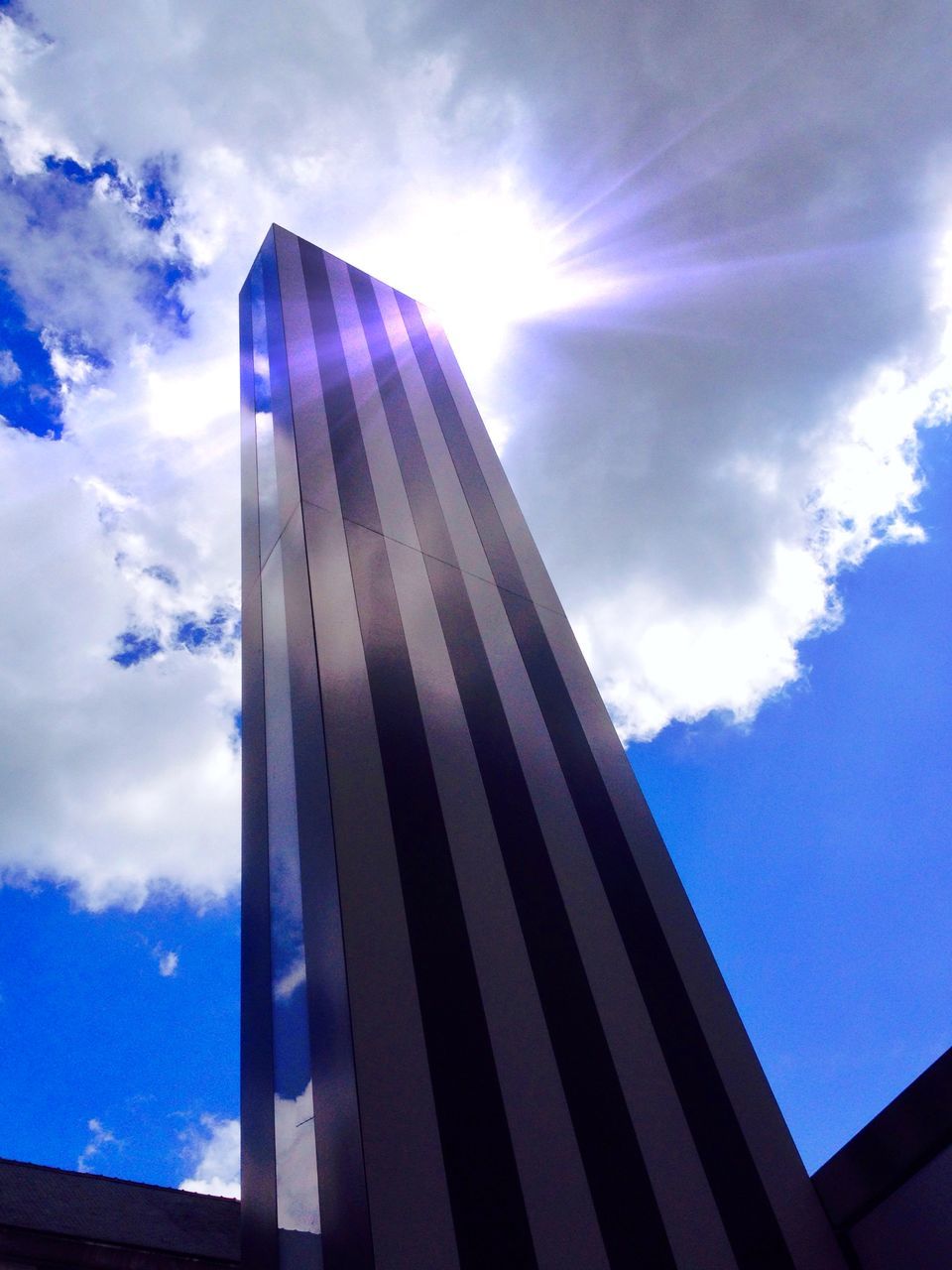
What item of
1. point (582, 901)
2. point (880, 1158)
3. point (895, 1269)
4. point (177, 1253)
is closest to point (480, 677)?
point (582, 901)

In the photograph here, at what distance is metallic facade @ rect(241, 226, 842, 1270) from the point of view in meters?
2.57

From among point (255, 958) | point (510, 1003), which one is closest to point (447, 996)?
point (510, 1003)

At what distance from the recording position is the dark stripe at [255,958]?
9.60ft

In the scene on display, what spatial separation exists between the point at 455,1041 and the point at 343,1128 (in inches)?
20.0

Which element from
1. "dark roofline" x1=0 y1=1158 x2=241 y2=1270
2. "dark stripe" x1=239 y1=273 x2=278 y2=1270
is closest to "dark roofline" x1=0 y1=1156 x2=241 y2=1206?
"dark roofline" x1=0 y1=1158 x2=241 y2=1270

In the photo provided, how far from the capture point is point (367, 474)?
5.72 metres

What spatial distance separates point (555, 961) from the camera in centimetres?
338

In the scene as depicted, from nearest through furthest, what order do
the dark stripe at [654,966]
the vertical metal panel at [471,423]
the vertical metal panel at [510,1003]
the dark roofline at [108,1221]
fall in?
1. the vertical metal panel at [510,1003]
2. the dark stripe at [654,966]
3. the vertical metal panel at [471,423]
4. the dark roofline at [108,1221]

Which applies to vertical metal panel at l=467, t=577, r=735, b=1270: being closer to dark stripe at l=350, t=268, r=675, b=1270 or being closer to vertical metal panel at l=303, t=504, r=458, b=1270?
dark stripe at l=350, t=268, r=675, b=1270

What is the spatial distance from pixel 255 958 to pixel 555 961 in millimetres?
Answer: 1463

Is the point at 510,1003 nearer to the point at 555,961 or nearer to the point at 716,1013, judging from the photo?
the point at 555,961

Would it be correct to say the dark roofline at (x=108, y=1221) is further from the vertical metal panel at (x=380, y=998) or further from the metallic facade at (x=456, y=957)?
the vertical metal panel at (x=380, y=998)

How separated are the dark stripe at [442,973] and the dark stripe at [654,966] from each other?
101cm

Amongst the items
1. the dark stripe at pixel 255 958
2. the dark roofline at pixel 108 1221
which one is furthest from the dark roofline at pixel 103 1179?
the dark stripe at pixel 255 958
